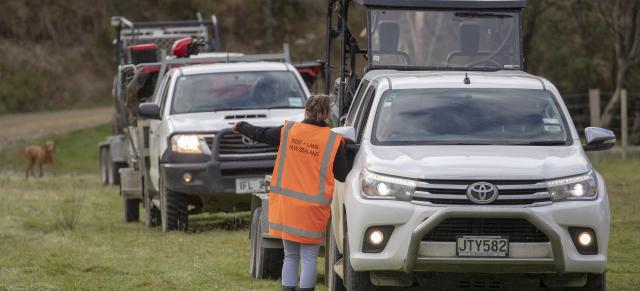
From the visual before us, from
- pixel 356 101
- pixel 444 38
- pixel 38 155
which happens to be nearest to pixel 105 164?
pixel 38 155

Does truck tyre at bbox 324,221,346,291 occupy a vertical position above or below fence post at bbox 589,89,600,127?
above

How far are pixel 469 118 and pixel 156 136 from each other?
793 centimetres

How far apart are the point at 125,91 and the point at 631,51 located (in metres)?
16.1

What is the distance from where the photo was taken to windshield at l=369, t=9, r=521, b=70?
1432 cm

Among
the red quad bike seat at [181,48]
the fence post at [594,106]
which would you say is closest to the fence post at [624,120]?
the fence post at [594,106]

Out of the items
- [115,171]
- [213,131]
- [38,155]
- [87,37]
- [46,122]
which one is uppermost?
[213,131]

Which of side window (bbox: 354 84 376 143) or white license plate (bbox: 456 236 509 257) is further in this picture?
side window (bbox: 354 84 376 143)

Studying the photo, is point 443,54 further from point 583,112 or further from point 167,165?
point 583,112

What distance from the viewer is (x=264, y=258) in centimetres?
1198

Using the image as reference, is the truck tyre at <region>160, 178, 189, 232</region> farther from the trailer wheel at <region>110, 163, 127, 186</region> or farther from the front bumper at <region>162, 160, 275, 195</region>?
the trailer wheel at <region>110, 163, 127, 186</region>

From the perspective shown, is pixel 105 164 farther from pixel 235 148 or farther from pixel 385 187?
pixel 385 187

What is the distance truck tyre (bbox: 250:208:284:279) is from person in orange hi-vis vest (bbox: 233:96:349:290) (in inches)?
77.6

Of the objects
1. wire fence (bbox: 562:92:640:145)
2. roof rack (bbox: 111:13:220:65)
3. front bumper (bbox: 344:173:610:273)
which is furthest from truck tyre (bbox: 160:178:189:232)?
wire fence (bbox: 562:92:640:145)

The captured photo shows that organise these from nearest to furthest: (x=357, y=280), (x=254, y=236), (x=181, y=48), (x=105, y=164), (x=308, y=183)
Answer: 1. (x=357, y=280)
2. (x=308, y=183)
3. (x=254, y=236)
4. (x=181, y=48)
5. (x=105, y=164)
